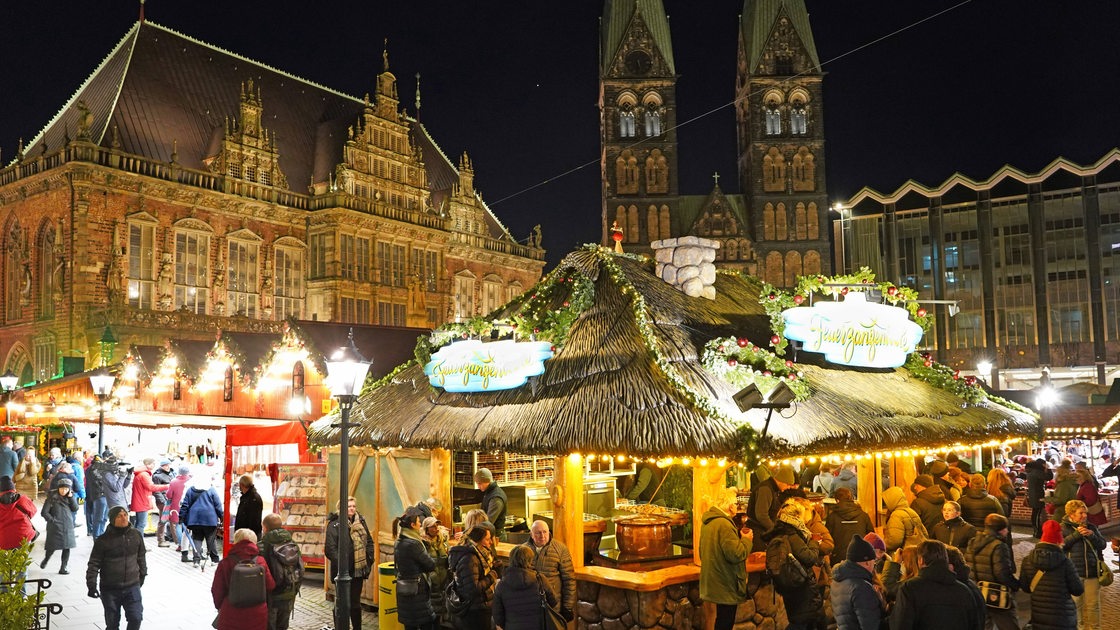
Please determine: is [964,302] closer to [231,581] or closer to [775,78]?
[775,78]

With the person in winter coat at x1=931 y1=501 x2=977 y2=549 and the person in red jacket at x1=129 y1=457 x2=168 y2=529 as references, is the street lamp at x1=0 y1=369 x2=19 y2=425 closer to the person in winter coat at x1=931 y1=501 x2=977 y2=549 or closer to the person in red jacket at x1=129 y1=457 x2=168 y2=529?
the person in red jacket at x1=129 y1=457 x2=168 y2=529

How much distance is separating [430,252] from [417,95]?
1138 centimetres

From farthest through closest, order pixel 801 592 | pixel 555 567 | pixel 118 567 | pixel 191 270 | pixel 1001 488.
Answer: pixel 191 270
pixel 1001 488
pixel 118 567
pixel 801 592
pixel 555 567

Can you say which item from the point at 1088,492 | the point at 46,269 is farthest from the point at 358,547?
the point at 46,269

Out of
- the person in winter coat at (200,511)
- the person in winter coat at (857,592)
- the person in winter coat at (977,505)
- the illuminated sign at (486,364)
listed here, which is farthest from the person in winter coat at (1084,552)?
the person in winter coat at (200,511)

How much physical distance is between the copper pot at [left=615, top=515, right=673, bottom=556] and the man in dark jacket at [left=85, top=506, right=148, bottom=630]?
192 inches

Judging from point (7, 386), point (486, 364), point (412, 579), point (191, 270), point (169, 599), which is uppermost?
point (191, 270)

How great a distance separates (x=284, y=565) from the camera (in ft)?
27.6

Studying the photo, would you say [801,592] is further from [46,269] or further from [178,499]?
[46,269]

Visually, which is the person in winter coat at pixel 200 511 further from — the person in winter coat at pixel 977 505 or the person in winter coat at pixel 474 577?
the person in winter coat at pixel 977 505

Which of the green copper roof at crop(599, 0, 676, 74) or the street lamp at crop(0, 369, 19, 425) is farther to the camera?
the green copper roof at crop(599, 0, 676, 74)

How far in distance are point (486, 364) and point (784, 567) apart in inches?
165

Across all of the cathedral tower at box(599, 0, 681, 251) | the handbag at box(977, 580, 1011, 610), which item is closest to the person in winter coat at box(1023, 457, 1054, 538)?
the handbag at box(977, 580, 1011, 610)

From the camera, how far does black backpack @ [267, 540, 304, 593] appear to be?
834 centimetres
